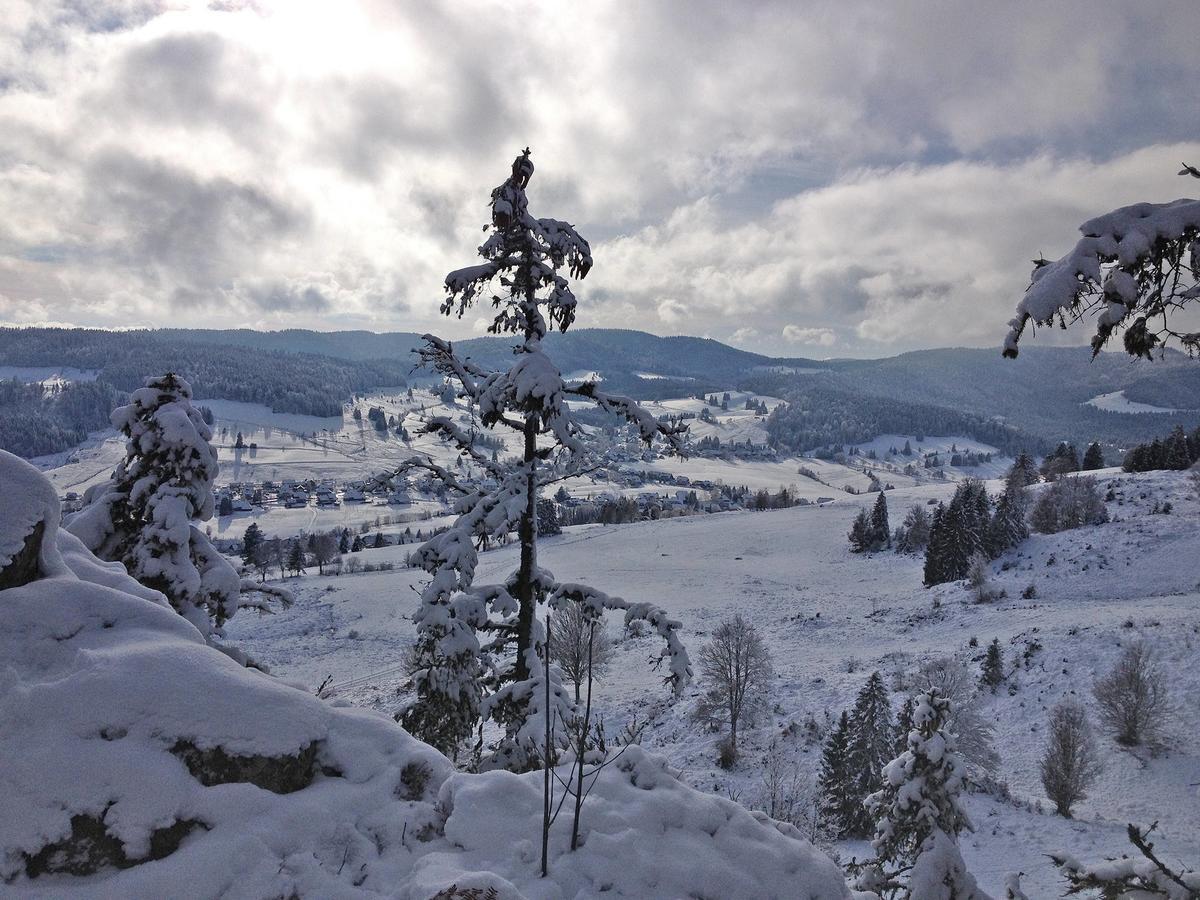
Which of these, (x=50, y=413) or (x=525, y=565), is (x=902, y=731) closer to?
(x=525, y=565)

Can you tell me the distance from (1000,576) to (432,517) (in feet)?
392

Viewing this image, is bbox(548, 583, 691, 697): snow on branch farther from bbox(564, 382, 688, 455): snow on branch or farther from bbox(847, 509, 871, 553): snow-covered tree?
bbox(847, 509, 871, 553): snow-covered tree

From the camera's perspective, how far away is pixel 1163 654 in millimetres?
36406

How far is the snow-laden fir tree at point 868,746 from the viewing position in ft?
89.0

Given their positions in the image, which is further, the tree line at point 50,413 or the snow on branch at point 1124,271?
the tree line at point 50,413

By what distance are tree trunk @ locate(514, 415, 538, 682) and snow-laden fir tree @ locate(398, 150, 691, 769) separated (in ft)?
0.06

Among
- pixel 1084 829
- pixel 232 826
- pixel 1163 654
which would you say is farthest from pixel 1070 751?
pixel 232 826

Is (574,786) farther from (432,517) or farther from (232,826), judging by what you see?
(432,517)

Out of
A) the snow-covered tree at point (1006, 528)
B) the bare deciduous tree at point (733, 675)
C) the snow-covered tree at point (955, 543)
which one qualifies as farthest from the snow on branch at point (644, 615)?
the snow-covered tree at point (1006, 528)

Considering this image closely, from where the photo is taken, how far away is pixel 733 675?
1501 inches

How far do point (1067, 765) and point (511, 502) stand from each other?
33160 millimetres

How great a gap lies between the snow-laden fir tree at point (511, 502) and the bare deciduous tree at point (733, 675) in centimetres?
3074

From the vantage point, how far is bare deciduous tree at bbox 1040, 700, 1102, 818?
2633 centimetres

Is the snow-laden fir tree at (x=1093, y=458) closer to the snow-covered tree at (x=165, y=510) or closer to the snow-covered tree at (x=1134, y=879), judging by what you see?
the snow-covered tree at (x=1134, y=879)
